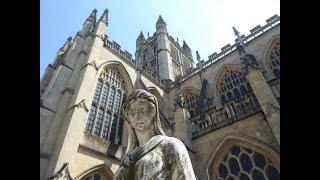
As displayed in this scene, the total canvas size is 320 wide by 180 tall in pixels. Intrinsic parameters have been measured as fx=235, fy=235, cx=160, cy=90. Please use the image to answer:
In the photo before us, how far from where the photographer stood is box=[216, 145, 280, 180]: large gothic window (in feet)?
30.3

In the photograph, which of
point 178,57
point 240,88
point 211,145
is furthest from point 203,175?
point 178,57

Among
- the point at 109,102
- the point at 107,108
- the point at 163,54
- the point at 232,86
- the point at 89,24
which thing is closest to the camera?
the point at 107,108

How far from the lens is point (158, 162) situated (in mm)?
1667

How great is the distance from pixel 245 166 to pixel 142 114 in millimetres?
9139

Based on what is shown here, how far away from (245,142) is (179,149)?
9281 millimetres

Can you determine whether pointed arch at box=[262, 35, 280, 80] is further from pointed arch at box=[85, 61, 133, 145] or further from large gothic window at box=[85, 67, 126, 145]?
large gothic window at box=[85, 67, 126, 145]

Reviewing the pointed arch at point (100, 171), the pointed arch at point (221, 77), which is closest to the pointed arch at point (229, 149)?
the pointed arch at point (100, 171)

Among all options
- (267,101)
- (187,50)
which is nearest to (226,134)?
(267,101)

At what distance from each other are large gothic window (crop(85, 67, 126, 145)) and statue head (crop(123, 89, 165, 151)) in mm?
9640

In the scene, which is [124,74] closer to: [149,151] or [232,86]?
[232,86]

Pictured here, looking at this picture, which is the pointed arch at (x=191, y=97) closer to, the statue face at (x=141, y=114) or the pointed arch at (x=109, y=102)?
the pointed arch at (x=109, y=102)

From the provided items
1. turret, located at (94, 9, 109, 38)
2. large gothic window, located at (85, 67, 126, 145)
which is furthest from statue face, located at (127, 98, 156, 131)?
turret, located at (94, 9, 109, 38)
